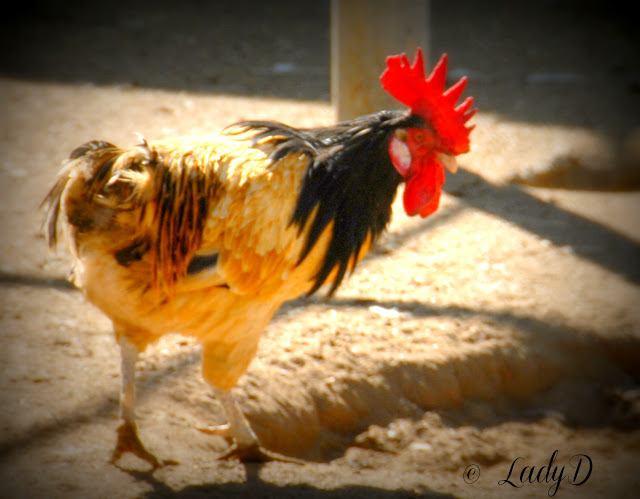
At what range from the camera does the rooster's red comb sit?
3.15 meters

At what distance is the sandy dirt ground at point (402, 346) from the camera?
11.2 feet

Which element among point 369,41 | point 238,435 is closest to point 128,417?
point 238,435

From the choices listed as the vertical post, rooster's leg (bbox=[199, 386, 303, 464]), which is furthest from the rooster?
the vertical post

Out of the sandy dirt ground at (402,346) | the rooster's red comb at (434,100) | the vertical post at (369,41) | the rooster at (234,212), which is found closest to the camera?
the rooster at (234,212)

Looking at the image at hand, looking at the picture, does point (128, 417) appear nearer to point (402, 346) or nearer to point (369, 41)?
point (402, 346)

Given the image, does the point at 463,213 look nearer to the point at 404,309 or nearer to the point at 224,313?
the point at 404,309

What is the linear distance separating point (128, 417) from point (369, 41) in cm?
359

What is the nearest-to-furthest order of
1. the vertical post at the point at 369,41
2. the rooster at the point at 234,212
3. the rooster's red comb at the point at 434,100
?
1. the rooster at the point at 234,212
2. the rooster's red comb at the point at 434,100
3. the vertical post at the point at 369,41

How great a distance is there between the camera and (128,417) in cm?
327

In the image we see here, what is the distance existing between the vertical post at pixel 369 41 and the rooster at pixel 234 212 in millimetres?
2511

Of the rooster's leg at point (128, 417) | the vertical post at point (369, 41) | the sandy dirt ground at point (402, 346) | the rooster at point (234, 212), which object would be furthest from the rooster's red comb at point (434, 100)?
the vertical post at point (369, 41)

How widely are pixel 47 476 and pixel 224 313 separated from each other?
0.99 m

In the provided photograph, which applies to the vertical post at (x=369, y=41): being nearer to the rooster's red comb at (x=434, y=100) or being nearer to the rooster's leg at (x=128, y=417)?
the rooster's red comb at (x=434, y=100)

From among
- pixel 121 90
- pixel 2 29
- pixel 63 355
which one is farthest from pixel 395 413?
pixel 2 29
